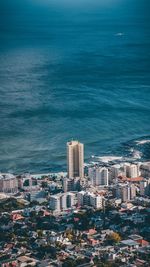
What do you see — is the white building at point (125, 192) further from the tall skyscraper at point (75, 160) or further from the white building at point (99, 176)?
the tall skyscraper at point (75, 160)

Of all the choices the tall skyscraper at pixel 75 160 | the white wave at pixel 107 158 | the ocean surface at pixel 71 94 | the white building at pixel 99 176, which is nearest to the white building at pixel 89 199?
the white building at pixel 99 176

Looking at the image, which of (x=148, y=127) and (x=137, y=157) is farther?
(x=148, y=127)

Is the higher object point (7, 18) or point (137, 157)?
point (7, 18)

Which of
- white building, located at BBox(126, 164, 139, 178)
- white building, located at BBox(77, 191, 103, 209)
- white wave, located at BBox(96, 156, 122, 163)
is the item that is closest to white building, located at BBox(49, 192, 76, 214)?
white building, located at BBox(77, 191, 103, 209)

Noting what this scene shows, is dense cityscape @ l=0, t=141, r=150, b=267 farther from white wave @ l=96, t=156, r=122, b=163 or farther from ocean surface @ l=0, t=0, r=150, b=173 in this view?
ocean surface @ l=0, t=0, r=150, b=173

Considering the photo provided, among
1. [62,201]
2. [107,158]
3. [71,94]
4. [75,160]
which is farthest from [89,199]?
[71,94]

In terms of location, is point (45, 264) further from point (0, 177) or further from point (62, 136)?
point (62, 136)

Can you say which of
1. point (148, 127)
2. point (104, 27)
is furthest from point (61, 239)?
point (104, 27)
